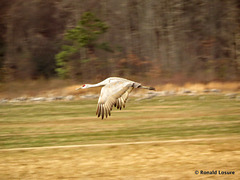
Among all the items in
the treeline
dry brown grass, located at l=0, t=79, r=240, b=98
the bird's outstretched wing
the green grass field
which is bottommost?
the green grass field

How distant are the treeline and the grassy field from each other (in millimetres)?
7744

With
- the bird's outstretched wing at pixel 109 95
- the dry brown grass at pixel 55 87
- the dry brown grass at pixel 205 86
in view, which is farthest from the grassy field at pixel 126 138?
the dry brown grass at pixel 55 87

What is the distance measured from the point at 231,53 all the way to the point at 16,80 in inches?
554

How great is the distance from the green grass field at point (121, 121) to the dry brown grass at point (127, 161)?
1.22 metres

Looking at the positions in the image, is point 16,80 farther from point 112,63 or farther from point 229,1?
point 229,1

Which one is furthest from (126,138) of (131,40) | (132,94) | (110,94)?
(131,40)

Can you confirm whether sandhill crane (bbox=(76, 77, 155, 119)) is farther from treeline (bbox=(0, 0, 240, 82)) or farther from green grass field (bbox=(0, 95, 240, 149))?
treeline (bbox=(0, 0, 240, 82))

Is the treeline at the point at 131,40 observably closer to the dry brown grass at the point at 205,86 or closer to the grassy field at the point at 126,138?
the dry brown grass at the point at 205,86

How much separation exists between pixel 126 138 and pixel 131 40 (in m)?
19.0

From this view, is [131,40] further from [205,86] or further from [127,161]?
[127,161]

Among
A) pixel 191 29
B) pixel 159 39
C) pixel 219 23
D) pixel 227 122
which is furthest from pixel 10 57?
pixel 227 122

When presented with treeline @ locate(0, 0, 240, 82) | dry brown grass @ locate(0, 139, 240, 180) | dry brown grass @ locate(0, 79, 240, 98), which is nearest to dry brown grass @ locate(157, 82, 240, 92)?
dry brown grass @ locate(0, 79, 240, 98)

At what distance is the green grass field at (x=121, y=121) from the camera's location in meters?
9.11

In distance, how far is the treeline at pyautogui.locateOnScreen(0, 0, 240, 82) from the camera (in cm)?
2353
